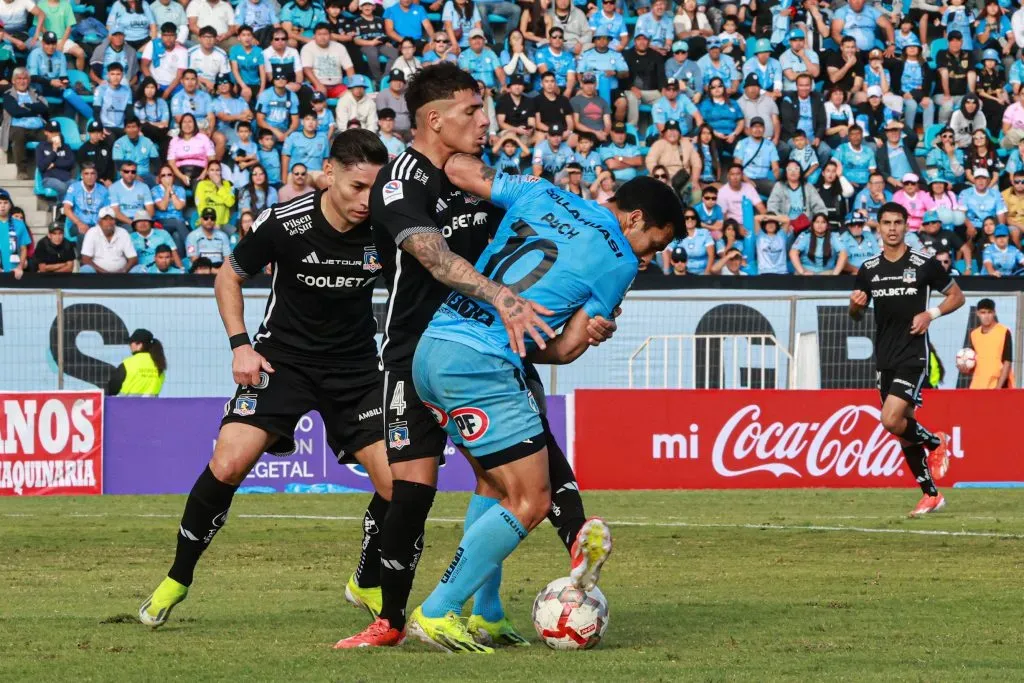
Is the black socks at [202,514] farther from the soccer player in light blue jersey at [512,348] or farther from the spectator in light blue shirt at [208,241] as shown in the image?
the spectator in light blue shirt at [208,241]

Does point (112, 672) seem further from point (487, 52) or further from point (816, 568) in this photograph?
point (487, 52)

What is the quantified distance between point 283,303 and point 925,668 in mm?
3585

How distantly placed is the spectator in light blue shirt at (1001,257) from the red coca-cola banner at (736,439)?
4574 millimetres

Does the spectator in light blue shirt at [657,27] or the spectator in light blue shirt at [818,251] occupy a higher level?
the spectator in light blue shirt at [657,27]

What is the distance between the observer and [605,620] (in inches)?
260

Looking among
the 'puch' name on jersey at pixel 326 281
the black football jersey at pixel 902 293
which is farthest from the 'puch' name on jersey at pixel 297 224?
the black football jersey at pixel 902 293

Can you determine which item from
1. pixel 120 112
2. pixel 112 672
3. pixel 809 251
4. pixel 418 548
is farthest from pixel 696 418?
pixel 112 672

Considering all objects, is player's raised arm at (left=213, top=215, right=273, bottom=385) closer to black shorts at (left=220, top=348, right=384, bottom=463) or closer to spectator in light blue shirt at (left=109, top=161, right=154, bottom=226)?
black shorts at (left=220, top=348, right=384, bottom=463)

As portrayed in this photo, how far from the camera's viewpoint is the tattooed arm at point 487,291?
243 inches

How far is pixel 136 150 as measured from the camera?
22.0 m

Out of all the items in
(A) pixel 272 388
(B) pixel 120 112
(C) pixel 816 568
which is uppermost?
(B) pixel 120 112

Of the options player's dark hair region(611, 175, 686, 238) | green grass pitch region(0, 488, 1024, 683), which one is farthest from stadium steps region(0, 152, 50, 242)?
player's dark hair region(611, 175, 686, 238)

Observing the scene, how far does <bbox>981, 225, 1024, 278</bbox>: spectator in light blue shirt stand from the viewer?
22.6 m

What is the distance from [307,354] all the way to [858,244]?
15449 millimetres
